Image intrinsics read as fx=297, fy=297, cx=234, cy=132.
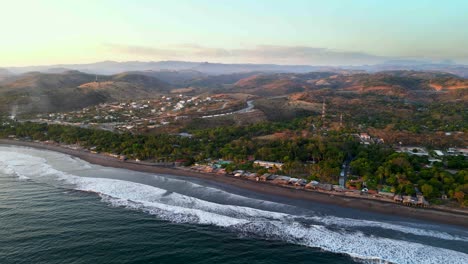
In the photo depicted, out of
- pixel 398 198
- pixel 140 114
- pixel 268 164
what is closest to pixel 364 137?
pixel 268 164

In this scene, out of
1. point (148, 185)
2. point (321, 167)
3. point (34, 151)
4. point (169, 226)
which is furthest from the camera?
point (34, 151)

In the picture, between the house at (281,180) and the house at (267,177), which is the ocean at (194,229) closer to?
the house at (281,180)

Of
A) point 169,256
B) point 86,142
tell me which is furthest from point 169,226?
point 86,142

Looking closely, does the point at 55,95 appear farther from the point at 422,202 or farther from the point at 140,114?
the point at 422,202

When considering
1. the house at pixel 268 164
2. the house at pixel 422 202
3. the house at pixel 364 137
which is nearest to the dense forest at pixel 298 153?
the house at pixel 268 164

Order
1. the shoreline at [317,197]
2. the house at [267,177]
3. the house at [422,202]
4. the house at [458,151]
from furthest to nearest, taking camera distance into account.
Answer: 1. the house at [458,151]
2. the house at [267,177]
3. the house at [422,202]
4. the shoreline at [317,197]

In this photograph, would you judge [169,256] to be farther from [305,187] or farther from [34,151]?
[34,151]

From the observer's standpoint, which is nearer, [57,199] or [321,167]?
[57,199]
